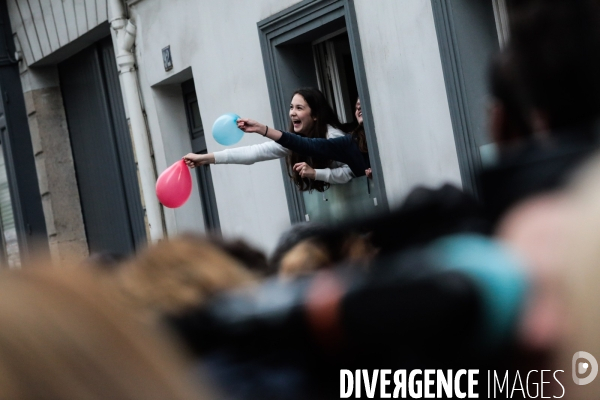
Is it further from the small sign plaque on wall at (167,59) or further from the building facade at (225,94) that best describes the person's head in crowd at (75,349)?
the small sign plaque on wall at (167,59)

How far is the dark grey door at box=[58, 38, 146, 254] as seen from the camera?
11031 millimetres

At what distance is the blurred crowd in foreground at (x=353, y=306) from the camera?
3.31ft

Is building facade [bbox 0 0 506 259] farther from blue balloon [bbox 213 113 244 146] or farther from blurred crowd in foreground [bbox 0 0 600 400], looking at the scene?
blurred crowd in foreground [bbox 0 0 600 400]

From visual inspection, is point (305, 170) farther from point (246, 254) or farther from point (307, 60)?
point (246, 254)

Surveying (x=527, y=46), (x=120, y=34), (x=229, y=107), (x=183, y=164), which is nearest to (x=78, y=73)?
(x=120, y=34)

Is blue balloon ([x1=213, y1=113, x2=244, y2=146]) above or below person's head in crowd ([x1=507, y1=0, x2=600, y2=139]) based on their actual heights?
above

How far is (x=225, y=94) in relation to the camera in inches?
332

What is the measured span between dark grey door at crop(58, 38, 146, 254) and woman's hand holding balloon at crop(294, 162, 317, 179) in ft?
15.8

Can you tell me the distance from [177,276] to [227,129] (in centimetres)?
503

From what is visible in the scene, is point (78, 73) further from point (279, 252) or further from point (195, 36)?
point (279, 252)

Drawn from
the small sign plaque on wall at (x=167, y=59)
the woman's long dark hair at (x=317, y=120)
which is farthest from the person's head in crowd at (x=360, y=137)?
the small sign plaque on wall at (x=167, y=59)

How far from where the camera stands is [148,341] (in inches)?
41.2

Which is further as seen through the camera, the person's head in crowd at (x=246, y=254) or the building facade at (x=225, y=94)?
the building facade at (x=225, y=94)

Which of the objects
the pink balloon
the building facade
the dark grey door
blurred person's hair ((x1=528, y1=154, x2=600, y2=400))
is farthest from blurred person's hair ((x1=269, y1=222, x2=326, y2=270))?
the dark grey door
